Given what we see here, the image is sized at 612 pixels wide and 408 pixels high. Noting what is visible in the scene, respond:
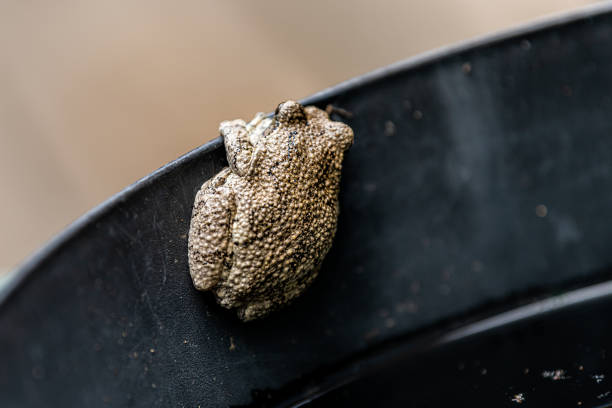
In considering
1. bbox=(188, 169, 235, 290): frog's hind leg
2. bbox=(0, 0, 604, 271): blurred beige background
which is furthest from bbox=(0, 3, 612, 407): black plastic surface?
bbox=(0, 0, 604, 271): blurred beige background

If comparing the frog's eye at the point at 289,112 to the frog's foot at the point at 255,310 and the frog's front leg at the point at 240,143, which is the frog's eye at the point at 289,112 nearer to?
the frog's front leg at the point at 240,143

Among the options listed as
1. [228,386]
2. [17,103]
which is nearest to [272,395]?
[228,386]

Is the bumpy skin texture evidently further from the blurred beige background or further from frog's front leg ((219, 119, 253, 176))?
the blurred beige background

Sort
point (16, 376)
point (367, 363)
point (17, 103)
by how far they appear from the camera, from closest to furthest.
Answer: point (16, 376) → point (367, 363) → point (17, 103)

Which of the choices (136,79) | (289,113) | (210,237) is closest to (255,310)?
(210,237)

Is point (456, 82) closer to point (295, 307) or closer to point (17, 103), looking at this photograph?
point (295, 307)

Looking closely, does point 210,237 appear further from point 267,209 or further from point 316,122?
point 316,122
